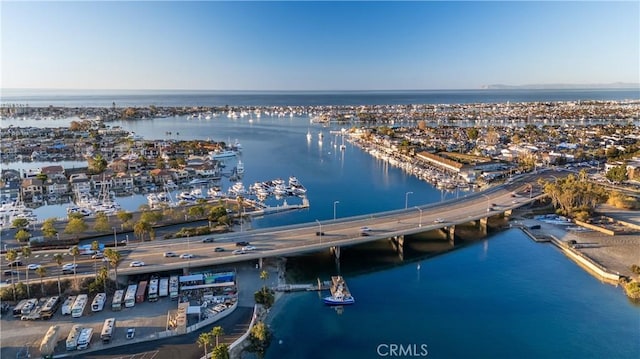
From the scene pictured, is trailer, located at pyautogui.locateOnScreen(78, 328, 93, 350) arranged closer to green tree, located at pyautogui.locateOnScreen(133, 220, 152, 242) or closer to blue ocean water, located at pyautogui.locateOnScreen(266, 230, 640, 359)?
blue ocean water, located at pyautogui.locateOnScreen(266, 230, 640, 359)

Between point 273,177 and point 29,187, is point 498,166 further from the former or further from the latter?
point 29,187

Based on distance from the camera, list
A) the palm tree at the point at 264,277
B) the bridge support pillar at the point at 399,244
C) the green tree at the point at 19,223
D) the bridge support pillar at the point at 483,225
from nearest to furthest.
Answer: the palm tree at the point at 264,277, the bridge support pillar at the point at 399,244, the green tree at the point at 19,223, the bridge support pillar at the point at 483,225

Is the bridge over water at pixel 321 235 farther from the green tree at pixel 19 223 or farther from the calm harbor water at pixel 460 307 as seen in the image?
the green tree at pixel 19 223

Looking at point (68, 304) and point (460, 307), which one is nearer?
point (68, 304)

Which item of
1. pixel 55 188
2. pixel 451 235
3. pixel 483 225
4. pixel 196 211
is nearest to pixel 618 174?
pixel 483 225

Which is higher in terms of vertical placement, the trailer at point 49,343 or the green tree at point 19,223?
the green tree at point 19,223

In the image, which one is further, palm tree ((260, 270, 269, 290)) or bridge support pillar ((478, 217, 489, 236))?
bridge support pillar ((478, 217, 489, 236))

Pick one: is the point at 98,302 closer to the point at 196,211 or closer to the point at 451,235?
the point at 196,211

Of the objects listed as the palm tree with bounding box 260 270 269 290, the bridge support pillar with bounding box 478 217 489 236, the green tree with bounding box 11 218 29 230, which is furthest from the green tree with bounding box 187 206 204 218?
the bridge support pillar with bounding box 478 217 489 236

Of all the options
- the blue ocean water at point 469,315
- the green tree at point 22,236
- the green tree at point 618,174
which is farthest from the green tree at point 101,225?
the green tree at point 618,174

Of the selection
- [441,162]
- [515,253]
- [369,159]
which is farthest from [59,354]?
[369,159]
